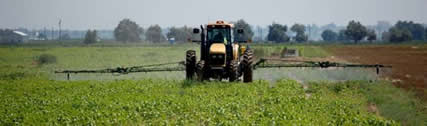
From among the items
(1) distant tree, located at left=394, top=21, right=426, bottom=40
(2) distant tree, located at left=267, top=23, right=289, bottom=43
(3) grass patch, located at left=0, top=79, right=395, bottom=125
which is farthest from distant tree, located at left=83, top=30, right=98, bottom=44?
(3) grass patch, located at left=0, top=79, right=395, bottom=125

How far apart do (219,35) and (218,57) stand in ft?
3.60

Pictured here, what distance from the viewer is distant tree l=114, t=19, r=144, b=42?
165m

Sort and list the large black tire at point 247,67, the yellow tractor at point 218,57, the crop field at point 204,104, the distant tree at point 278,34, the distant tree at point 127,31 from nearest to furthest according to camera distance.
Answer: the crop field at point 204,104, the yellow tractor at point 218,57, the large black tire at point 247,67, the distant tree at point 278,34, the distant tree at point 127,31

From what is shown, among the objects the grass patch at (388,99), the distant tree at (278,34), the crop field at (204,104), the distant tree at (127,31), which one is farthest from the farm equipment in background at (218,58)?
the distant tree at (127,31)

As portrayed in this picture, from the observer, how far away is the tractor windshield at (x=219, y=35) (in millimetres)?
22609

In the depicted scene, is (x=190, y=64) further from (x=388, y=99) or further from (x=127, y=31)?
(x=127, y=31)

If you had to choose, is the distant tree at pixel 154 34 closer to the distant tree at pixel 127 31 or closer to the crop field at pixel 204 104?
the distant tree at pixel 127 31

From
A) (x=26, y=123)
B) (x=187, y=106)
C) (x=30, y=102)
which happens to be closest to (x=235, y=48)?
(x=187, y=106)

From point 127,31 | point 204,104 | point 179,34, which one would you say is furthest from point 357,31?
point 204,104

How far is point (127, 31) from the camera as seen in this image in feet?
547

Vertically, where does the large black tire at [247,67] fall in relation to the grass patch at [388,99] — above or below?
above

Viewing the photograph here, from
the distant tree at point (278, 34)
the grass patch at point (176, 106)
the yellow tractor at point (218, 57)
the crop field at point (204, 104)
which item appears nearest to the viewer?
the grass patch at point (176, 106)

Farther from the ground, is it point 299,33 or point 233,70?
point 299,33

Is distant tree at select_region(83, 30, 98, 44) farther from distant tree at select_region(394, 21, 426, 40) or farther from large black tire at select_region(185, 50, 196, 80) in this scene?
large black tire at select_region(185, 50, 196, 80)
